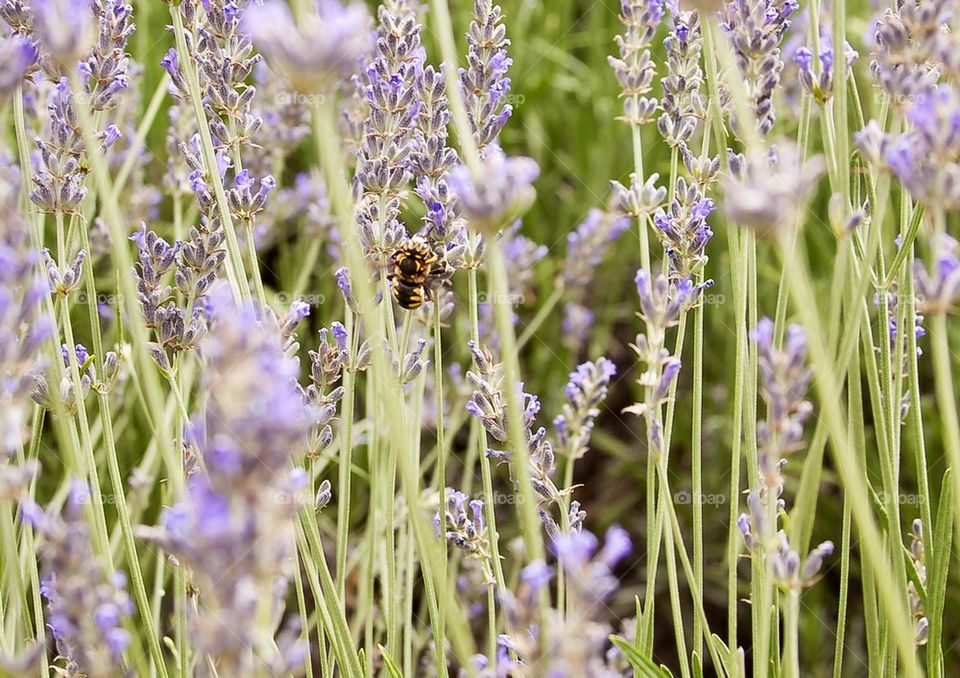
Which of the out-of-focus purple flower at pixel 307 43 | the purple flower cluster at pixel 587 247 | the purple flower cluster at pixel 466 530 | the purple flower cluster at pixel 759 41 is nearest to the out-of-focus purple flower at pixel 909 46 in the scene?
the purple flower cluster at pixel 759 41

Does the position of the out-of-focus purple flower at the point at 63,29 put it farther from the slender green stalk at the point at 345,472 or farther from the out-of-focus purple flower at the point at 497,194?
the slender green stalk at the point at 345,472

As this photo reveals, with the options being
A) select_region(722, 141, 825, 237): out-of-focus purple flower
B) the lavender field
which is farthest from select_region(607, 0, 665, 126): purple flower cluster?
select_region(722, 141, 825, 237): out-of-focus purple flower

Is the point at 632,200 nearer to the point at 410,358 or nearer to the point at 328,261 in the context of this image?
the point at 410,358

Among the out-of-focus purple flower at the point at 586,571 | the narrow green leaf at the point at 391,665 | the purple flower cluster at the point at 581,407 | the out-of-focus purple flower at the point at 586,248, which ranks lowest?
the narrow green leaf at the point at 391,665

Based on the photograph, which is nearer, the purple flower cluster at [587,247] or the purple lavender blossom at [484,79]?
the purple lavender blossom at [484,79]

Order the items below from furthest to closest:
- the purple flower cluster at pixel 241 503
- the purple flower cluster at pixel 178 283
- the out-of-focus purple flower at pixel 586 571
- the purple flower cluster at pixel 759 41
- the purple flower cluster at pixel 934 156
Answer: the purple flower cluster at pixel 178 283 < the purple flower cluster at pixel 759 41 < the purple flower cluster at pixel 934 156 < the out-of-focus purple flower at pixel 586 571 < the purple flower cluster at pixel 241 503

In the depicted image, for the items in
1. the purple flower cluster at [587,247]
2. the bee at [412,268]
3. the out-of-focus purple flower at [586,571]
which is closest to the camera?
the out-of-focus purple flower at [586,571]

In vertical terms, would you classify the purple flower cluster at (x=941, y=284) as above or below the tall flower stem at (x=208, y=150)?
below

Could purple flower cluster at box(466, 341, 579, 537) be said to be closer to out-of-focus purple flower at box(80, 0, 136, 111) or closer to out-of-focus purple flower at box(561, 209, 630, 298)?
out-of-focus purple flower at box(80, 0, 136, 111)

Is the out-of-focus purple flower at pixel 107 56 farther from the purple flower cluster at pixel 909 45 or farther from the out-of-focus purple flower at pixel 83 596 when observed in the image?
the purple flower cluster at pixel 909 45
